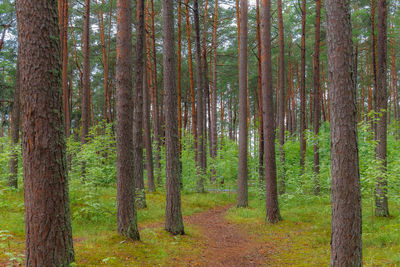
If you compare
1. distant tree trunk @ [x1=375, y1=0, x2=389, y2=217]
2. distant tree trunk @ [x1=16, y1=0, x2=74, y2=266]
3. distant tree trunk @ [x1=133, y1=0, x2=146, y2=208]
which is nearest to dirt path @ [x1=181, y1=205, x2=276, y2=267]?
distant tree trunk @ [x1=133, y1=0, x2=146, y2=208]

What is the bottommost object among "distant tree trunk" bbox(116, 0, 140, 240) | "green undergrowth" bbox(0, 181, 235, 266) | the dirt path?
the dirt path

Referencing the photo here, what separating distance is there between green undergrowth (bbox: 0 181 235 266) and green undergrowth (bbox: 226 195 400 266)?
2039 millimetres

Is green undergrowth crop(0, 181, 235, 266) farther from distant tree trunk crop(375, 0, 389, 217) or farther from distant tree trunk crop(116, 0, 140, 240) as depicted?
distant tree trunk crop(375, 0, 389, 217)

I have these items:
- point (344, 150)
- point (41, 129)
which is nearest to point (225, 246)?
point (344, 150)

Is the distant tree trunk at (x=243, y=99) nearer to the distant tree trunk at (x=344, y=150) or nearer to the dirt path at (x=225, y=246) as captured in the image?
the dirt path at (x=225, y=246)

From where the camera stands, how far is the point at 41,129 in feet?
10.7

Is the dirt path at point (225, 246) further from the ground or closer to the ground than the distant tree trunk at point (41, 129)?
closer to the ground

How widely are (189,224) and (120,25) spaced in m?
6.59

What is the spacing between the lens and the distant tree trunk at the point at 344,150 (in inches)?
153

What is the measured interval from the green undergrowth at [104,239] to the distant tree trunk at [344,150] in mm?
3329

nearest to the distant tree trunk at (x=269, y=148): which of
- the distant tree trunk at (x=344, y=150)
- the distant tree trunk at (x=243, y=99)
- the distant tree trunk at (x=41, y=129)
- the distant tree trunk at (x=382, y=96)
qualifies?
the distant tree trunk at (x=243, y=99)

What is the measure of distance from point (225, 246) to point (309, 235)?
8.29 ft

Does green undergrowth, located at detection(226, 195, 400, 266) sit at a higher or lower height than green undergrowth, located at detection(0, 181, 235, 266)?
lower

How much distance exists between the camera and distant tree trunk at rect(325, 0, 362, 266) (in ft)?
12.8
